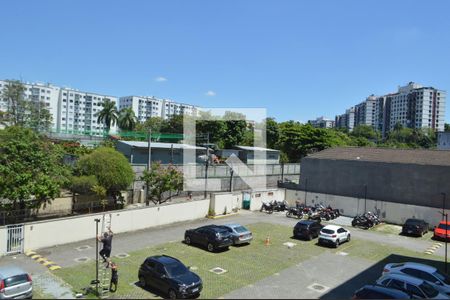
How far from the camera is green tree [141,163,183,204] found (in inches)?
1253

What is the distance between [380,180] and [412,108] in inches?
5482

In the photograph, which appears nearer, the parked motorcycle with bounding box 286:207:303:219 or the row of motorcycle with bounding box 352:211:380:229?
the row of motorcycle with bounding box 352:211:380:229

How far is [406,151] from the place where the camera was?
3875cm

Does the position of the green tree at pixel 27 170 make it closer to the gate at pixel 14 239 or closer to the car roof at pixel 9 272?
the gate at pixel 14 239

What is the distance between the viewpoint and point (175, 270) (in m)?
15.7

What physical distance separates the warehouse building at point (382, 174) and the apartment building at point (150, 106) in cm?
9889

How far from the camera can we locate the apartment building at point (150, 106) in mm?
139750

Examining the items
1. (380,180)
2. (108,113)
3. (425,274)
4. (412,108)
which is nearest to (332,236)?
(425,274)

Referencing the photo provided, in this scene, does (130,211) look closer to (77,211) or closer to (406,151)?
(77,211)

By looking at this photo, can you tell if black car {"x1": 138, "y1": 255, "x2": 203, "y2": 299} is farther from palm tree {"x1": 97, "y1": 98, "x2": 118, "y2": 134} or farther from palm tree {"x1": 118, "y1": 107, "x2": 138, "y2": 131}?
palm tree {"x1": 118, "y1": 107, "x2": 138, "y2": 131}

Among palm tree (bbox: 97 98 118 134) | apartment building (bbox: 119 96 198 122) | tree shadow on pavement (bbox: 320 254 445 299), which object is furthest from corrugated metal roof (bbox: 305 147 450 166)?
apartment building (bbox: 119 96 198 122)

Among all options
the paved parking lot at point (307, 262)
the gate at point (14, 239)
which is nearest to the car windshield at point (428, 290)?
the paved parking lot at point (307, 262)

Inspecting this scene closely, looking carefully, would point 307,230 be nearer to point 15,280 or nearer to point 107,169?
point 107,169

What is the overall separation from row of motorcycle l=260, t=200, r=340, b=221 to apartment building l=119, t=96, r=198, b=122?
3995 inches
